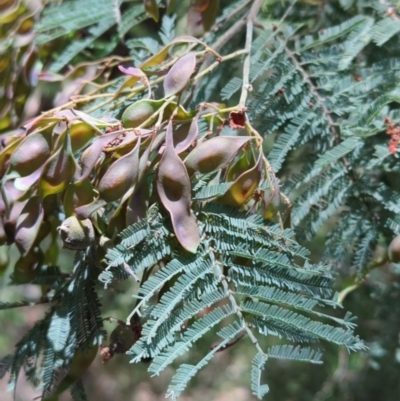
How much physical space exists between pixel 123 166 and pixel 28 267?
219mm

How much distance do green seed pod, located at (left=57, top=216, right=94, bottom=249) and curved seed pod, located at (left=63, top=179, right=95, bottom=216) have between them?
0.6 inches

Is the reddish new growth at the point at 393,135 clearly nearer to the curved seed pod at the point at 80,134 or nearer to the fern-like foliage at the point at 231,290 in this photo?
the fern-like foliage at the point at 231,290

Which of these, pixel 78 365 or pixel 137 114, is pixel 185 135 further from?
pixel 78 365

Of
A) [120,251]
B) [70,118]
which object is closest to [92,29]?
[70,118]

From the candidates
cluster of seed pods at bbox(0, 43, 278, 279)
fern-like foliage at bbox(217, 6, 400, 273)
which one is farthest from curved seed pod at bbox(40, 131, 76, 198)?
fern-like foliage at bbox(217, 6, 400, 273)

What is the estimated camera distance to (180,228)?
47cm

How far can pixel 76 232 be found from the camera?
19.3 inches

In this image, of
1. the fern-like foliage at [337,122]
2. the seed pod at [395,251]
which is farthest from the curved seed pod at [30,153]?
the seed pod at [395,251]

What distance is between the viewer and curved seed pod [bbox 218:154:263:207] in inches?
19.3

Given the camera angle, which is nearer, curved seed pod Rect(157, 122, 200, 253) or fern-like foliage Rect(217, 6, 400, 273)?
curved seed pod Rect(157, 122, 200, 253)

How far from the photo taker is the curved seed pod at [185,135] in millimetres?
505

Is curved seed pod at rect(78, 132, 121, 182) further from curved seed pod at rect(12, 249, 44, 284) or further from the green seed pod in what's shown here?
curved seed pod at rect(12, 249, 44, 284)

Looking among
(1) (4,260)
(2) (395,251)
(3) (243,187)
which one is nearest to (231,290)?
(3) (243,187)

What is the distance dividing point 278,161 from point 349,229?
0.13m
